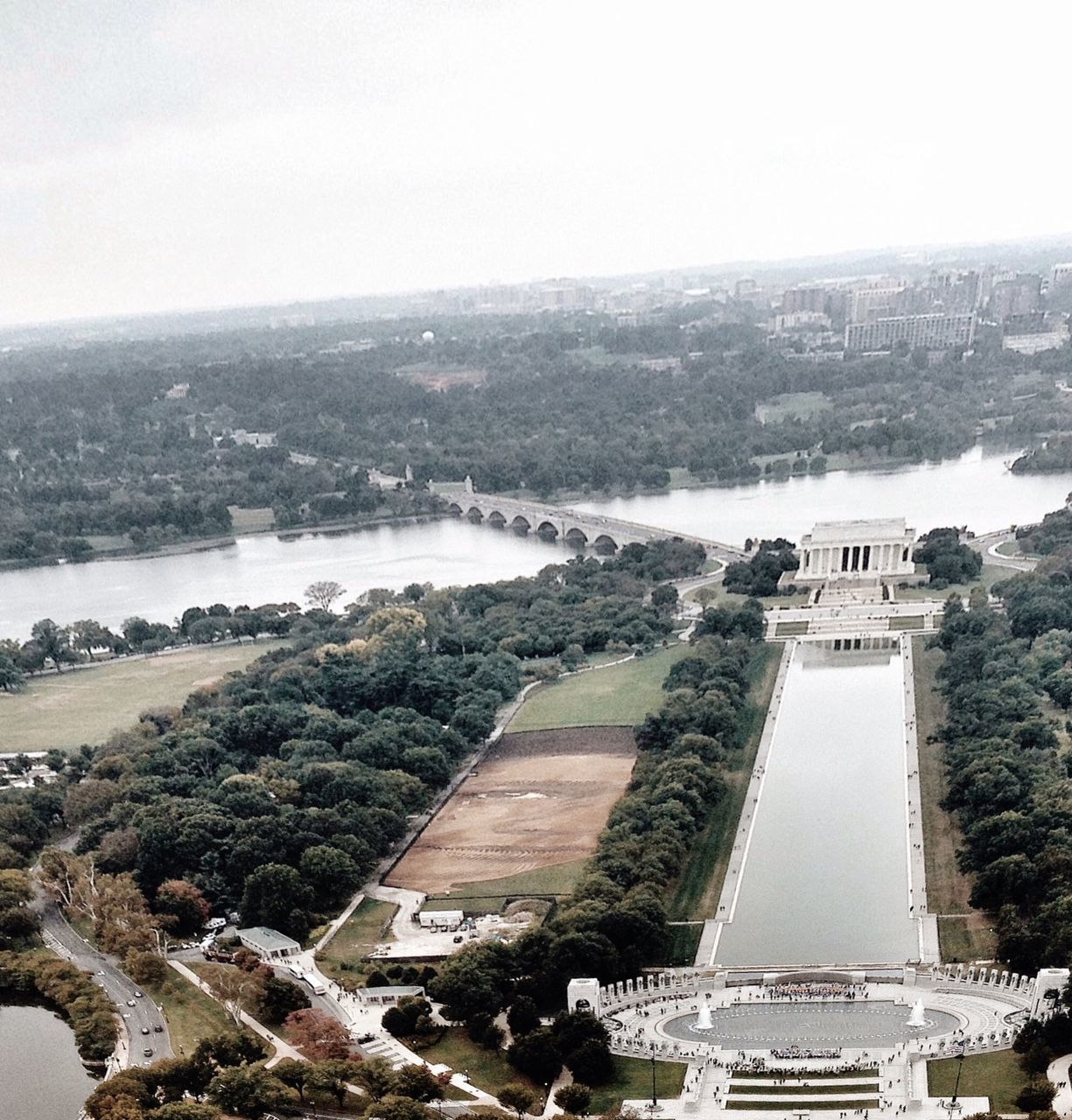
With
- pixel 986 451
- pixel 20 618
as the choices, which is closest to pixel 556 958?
pixel 20 618

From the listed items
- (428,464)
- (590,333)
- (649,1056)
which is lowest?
(649,1056)

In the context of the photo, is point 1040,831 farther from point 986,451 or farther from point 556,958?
point 986,451

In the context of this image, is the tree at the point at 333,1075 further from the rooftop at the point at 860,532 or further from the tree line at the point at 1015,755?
the rooftop at the point at 860,532

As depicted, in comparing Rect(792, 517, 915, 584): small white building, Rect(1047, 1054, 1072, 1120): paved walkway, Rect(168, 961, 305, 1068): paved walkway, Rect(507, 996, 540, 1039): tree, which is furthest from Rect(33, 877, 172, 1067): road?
Rect(792, 517, 915, 584): small white building

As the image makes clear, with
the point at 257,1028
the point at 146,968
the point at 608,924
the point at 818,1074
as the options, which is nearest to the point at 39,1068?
the point at 146,968

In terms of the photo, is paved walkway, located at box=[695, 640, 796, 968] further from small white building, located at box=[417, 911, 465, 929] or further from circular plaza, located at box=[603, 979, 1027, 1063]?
small white building, located at box=[417, 911, 465, 929]

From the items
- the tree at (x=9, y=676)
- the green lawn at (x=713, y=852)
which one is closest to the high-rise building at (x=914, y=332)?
the green lawn at (x=713, y=852)

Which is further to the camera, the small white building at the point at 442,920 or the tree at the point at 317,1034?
the small white building at the point at 442,920

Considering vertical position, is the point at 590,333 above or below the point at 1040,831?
above
